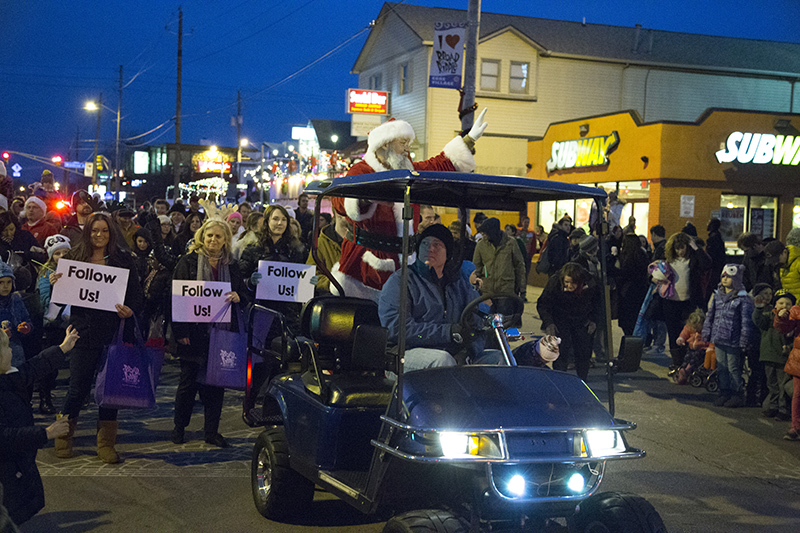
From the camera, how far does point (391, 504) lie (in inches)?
165

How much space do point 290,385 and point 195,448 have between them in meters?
2.21

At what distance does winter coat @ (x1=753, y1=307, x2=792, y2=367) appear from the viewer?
841 centimetres

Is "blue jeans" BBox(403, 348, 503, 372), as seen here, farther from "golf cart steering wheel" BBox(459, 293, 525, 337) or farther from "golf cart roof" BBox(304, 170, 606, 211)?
"golf cart roof" BBox(304, 170, 606, 211)

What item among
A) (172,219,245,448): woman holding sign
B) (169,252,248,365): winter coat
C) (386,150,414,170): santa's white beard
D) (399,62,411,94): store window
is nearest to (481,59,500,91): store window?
(399,62,411,94): store window

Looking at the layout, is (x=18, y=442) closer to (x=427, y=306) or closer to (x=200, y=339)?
(x=427, y=306)

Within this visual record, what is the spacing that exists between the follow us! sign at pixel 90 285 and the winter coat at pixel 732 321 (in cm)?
641

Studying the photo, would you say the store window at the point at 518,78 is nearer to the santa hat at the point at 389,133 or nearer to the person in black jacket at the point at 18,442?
the santa hat at the point at 389,133

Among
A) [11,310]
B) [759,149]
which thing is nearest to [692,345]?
[11,310]

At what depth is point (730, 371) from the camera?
9.10 metres

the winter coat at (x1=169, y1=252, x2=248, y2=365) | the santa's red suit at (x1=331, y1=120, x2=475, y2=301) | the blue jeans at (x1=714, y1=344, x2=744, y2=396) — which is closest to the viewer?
the santa's red suit at (x1=331, y1=120, x2=475, y2=301)

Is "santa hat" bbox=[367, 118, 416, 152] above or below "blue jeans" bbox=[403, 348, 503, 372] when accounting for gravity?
above

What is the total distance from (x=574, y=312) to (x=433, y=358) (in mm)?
4787

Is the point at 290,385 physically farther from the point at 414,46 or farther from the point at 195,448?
the point at 414,46

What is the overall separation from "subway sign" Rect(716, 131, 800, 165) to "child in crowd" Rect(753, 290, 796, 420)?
13925 millimetres
